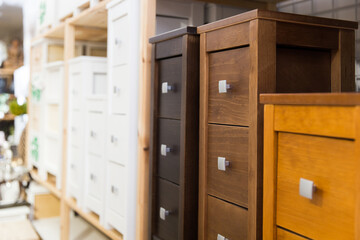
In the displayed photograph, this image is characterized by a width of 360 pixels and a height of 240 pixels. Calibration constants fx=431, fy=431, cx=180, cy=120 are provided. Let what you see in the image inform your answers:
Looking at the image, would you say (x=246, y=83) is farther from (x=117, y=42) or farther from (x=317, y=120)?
(x=117, y=42)

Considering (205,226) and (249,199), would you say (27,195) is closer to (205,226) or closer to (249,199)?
(205,226)

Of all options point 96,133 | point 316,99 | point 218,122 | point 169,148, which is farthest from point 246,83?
point 96,133

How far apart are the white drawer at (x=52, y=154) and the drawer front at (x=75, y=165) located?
8.0 inches

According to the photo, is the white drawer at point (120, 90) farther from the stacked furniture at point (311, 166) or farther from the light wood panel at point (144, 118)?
the stacked furniture at point (311, 166)

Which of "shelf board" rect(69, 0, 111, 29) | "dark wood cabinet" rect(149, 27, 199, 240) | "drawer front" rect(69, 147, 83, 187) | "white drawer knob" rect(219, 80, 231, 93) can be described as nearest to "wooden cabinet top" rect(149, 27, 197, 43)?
"dark wood cabinet" rect(149, 27, 199, 240)

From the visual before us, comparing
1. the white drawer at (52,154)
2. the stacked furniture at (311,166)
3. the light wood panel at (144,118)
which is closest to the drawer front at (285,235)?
the stacked furniture at (311,166)

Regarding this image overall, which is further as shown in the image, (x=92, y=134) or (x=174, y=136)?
(x=92, y=134)

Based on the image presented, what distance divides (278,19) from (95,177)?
5.03ft

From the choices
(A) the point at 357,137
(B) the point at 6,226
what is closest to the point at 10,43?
(B) the point at 6,226

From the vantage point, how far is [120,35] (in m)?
1.94

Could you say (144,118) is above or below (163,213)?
above

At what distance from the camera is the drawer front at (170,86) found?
59.2 inches

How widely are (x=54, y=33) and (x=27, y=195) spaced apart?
137 cm

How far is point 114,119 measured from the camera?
201 cm
